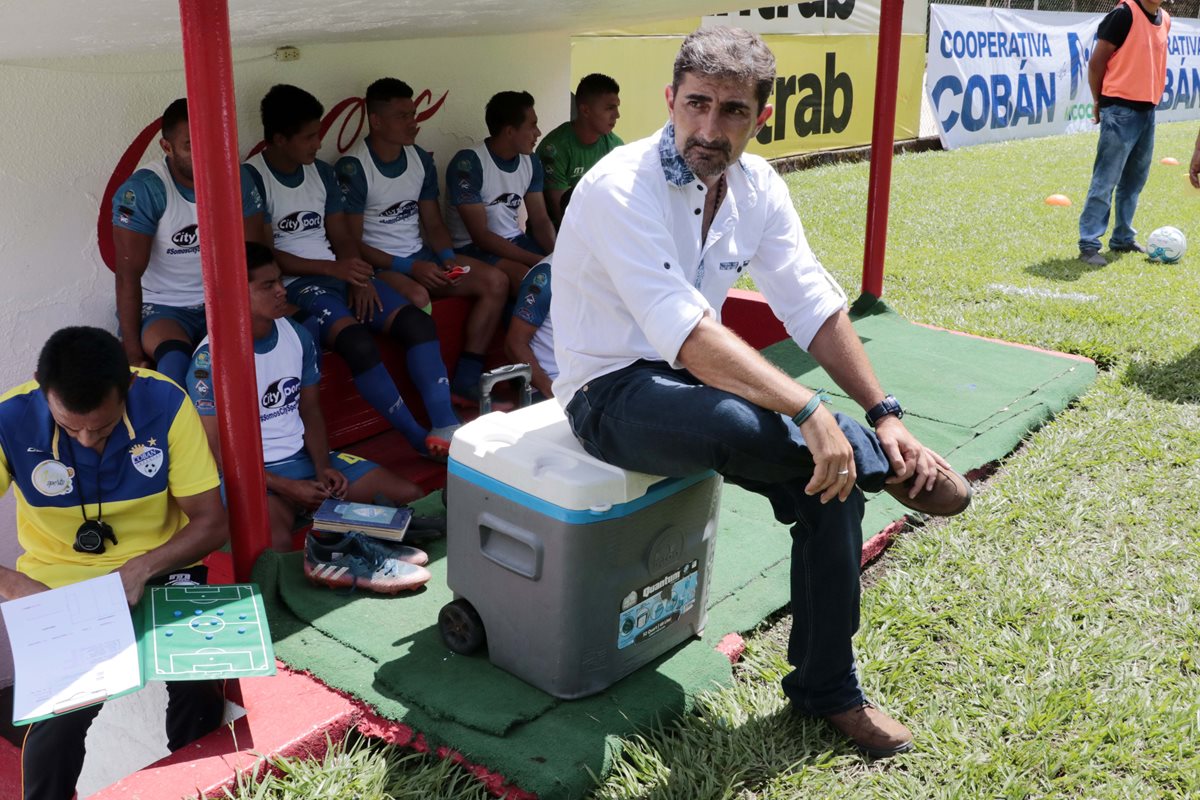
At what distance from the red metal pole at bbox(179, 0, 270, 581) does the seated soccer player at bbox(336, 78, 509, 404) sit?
2038mm

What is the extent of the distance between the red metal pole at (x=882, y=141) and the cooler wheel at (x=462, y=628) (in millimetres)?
3817

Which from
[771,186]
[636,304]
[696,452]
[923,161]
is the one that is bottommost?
[923,161]

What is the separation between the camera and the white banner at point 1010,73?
48.1 ft

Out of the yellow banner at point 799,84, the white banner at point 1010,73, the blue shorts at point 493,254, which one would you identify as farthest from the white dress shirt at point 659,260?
the white banner at point 1010,73

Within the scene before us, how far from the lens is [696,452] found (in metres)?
2.46

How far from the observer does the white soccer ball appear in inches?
310

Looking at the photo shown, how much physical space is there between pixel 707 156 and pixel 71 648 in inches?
73.5

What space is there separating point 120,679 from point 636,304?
4.67ft

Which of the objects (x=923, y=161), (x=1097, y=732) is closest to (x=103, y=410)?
(x=1097, y=732)

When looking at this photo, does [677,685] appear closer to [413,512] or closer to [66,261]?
[413,512]

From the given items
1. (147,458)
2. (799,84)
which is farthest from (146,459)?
(799,84)

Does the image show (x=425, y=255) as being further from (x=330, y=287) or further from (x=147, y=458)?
(x=147, y=458)

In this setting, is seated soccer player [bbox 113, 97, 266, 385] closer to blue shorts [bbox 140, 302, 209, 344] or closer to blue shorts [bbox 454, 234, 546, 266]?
blue shorts [bbox 140, 302, 209, 344]

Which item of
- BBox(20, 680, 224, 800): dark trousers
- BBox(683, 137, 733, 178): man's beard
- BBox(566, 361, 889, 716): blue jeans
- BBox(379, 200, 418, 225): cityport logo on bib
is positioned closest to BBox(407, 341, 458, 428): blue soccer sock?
BBox(379, 200, 418, 225): cityport logo on bib
